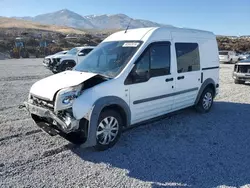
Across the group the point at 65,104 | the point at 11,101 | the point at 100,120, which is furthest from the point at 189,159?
the point at 11,101

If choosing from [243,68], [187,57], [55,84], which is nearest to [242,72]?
[243,68]

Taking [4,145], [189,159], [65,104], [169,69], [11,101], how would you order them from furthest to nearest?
1. [11,101]
2. [169,69]
3. [4,145]
4. [189,159]
5. [65,104]

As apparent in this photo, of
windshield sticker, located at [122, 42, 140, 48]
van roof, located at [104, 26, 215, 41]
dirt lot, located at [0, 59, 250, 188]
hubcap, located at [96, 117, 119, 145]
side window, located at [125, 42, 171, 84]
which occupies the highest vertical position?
van roof, located at [104, 26, 215, 41]

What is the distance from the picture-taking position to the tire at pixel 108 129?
420 cm

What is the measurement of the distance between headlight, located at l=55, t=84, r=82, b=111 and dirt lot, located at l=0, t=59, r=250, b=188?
891 mm

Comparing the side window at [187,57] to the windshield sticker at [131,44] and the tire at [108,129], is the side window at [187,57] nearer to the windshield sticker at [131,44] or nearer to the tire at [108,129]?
the windshield sticker at [131,44]

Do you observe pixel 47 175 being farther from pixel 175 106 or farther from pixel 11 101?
pixel 11 101

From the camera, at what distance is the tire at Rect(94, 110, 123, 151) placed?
4199mm

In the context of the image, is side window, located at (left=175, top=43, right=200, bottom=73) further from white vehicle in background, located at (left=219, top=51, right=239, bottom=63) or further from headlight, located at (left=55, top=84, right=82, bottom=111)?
white vehicle in background, located at (left=219, top=51, right=239, bottom=63)

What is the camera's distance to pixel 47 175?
3.51m

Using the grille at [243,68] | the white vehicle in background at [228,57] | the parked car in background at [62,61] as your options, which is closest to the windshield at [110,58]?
the grille at [243,68]

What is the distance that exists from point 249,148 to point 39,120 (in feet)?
13.0

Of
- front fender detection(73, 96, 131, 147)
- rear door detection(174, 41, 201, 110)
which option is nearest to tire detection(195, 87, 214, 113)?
rear door detection(174, 41, 201, 110)

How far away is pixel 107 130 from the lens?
431 centimetres
